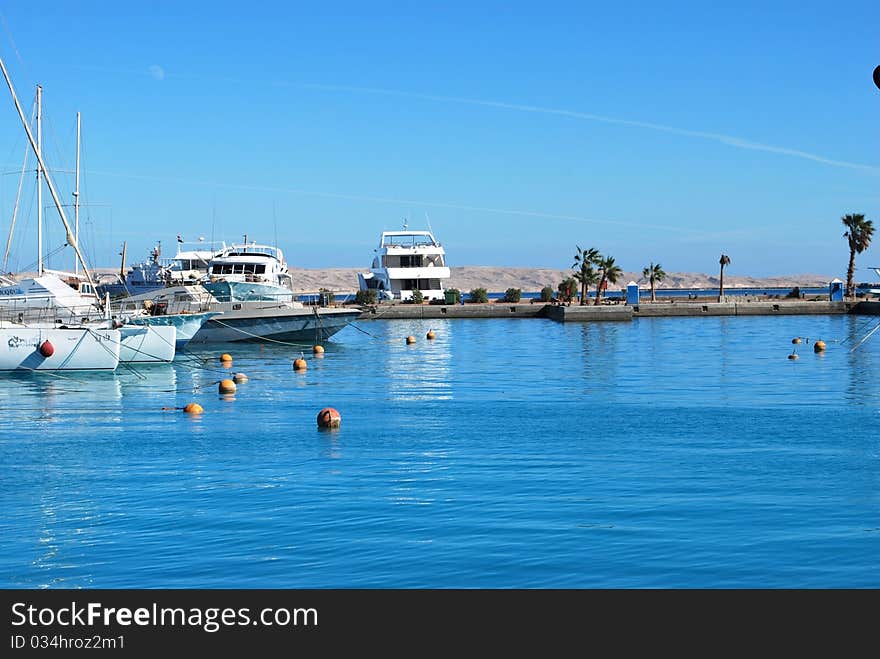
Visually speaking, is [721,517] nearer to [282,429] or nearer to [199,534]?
[199,534]

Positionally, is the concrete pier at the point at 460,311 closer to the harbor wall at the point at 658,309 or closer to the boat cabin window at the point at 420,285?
the harbor wall at the point at 658,309

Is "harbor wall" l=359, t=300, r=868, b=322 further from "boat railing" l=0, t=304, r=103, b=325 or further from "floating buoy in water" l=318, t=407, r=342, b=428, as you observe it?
"floating buoy in water" l=318, t=407, r=342, b=428

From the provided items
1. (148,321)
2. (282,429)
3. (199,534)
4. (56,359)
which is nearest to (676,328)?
(148,321)

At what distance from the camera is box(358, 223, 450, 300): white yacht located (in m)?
94.4

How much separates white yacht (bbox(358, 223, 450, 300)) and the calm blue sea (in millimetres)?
55002

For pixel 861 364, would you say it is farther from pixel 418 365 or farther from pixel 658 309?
pixel 658 309

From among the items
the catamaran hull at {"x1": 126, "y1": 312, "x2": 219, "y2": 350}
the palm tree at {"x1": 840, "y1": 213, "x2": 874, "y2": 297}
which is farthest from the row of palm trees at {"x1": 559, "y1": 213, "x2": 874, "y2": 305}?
the catamaran hull at {"x1": 126, "y1": 312, "x2": 219, "y2": 350}

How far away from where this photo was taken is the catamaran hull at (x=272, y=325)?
54656mm

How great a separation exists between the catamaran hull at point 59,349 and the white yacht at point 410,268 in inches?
2192

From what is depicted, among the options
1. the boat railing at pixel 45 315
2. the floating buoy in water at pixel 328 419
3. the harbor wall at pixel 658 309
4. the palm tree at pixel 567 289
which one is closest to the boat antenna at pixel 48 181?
the boat railing at pixel 45 315

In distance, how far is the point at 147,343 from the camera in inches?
1688

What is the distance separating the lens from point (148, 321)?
47219 mm
